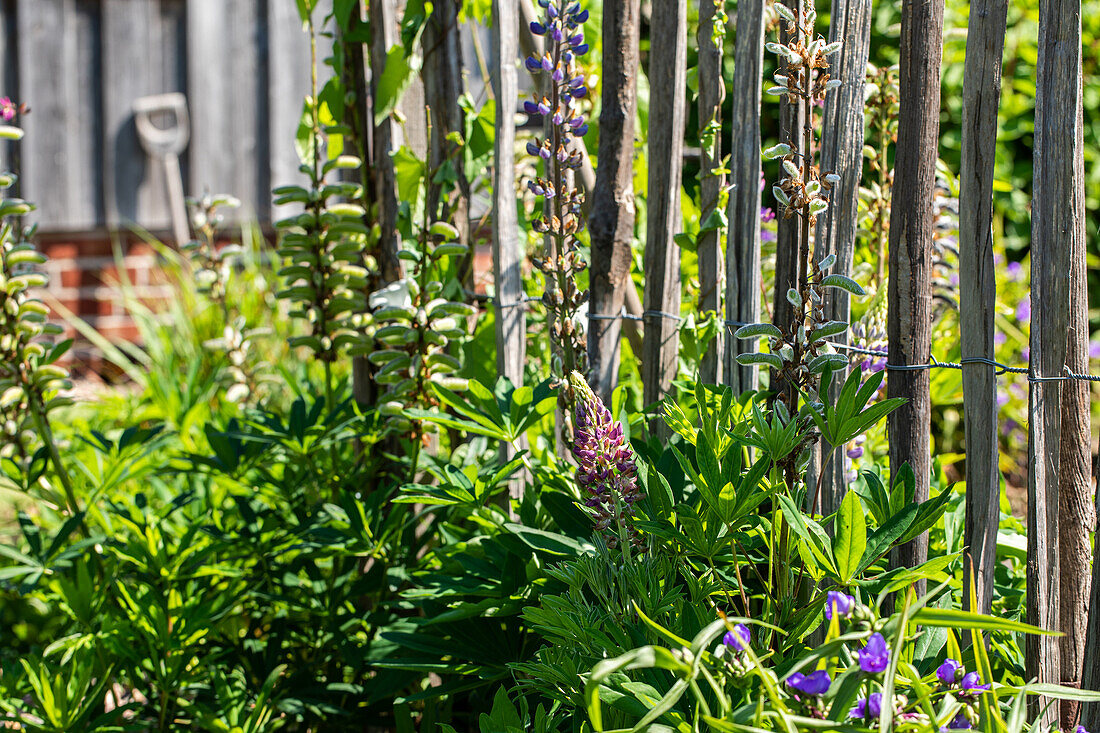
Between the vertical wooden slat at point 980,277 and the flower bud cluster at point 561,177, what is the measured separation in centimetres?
54

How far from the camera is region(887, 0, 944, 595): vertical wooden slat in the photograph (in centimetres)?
108

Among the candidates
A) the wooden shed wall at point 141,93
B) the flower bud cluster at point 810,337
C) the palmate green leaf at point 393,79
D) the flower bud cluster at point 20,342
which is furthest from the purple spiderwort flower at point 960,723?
the wooden shed wall at point 141,93

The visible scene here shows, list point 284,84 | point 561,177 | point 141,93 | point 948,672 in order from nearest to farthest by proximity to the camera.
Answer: point 948,672
point 561,177
point 284,84
point 141,93

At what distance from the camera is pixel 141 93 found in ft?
17.8

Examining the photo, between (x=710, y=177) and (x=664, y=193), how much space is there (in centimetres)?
8

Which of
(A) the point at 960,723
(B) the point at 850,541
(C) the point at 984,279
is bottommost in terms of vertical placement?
(A) the point at 960,723

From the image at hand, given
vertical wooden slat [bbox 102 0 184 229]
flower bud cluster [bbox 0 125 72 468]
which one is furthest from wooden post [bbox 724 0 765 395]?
vertical wooden slat [bbox 102 0 184 229]

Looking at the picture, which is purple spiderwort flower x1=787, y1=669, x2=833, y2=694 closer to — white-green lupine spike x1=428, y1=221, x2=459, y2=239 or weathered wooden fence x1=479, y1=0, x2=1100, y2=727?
weathered wooden fence x1=479, y1=0, x2=1100, y2=727

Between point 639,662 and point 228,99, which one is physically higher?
point 228,99

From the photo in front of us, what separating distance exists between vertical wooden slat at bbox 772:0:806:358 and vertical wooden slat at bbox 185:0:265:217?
4827 mm

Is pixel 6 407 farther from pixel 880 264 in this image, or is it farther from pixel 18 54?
pixel 18 54

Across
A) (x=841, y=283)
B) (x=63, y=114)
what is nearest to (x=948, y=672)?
(x=841, y=283)

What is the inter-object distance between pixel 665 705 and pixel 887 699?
18 centimetres

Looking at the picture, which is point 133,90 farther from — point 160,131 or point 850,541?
point 850,541
